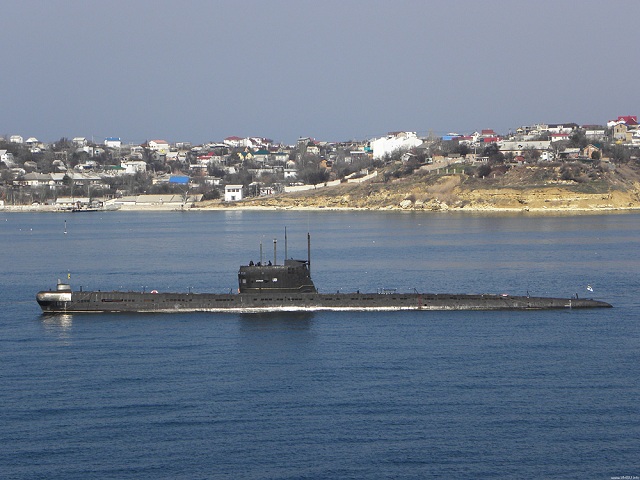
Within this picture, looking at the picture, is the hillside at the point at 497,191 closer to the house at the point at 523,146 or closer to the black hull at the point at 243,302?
the house at the point at 523,146

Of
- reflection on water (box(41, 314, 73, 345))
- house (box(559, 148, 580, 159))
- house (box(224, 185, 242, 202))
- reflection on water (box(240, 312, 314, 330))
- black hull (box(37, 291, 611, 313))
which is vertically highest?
house (box(559, 148, 580, 159))

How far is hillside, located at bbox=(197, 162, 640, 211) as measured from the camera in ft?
431

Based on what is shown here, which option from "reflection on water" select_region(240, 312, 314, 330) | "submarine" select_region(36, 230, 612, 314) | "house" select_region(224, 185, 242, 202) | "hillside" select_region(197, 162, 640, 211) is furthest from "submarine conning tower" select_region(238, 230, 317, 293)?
"house" select_region(224, 185, 242, 202)

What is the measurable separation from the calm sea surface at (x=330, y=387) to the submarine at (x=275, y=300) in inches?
39.7

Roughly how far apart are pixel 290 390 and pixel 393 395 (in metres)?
3.41

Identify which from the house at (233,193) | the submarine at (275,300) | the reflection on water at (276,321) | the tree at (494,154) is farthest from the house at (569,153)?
the reflection on water at (276,321)

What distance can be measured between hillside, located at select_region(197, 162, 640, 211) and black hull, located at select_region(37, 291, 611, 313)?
86.1 metres

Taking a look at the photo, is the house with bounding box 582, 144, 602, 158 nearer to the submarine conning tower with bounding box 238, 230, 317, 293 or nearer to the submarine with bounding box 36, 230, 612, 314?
the submarine with bounding box 36, 230, 612, 314

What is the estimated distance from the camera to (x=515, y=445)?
2502 centimetres

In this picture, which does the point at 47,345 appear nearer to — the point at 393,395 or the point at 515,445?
the point at 393,395

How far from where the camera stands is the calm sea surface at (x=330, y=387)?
24.1m

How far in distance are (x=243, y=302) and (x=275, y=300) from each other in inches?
62.2

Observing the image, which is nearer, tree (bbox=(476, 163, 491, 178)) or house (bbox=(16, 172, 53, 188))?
tree (bbox=(476, 163, 491, 178))

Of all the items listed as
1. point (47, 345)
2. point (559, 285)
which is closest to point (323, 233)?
point (559, 285)
